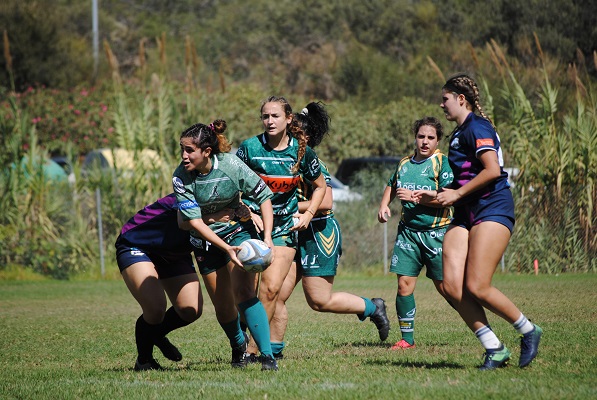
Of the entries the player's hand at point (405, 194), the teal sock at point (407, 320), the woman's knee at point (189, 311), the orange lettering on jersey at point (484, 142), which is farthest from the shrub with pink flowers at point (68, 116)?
the orange lettering on jersey at point (484, 142)

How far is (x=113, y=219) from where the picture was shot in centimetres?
1611

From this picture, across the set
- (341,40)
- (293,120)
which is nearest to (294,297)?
(293,120)

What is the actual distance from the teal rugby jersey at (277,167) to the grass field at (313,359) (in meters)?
1.24

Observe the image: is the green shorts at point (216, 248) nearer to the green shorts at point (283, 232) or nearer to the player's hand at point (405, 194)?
the green shorts at point (283, 232)

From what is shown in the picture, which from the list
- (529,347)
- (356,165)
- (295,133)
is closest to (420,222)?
(295,133)

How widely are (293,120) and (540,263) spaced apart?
969 cm

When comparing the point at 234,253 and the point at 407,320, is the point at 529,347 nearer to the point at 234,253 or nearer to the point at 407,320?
the point at 407,320

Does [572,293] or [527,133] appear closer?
[572,293]

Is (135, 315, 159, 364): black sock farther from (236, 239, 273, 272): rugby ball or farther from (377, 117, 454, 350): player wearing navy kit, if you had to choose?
(377, 117, 454, 350): player wearing navy kit

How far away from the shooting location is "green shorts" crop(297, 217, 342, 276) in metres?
7.33

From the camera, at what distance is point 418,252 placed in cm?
786

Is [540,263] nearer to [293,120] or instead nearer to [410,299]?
[410,299]

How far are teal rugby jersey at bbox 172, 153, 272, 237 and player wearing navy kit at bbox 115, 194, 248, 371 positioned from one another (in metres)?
0.12

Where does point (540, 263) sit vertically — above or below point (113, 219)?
below
